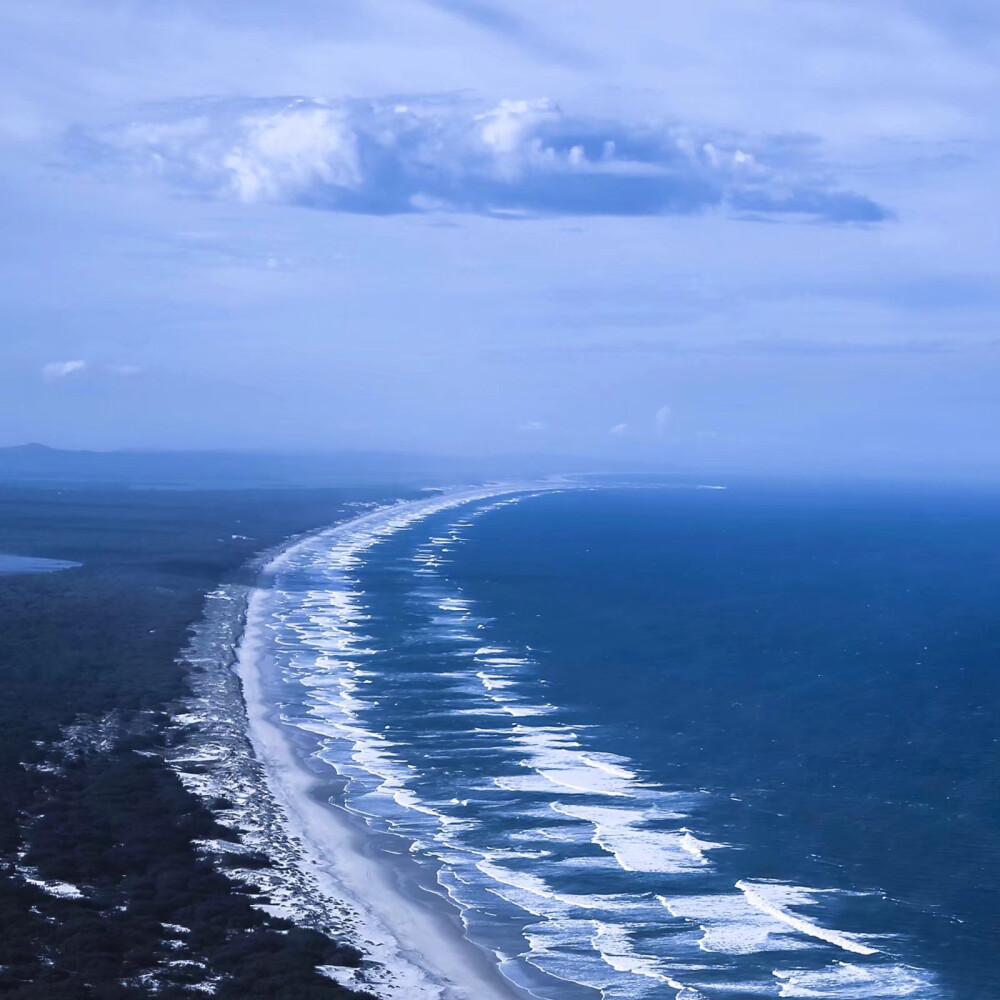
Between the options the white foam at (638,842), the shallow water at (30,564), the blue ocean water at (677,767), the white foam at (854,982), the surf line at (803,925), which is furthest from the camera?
the shallow water at (30,564)

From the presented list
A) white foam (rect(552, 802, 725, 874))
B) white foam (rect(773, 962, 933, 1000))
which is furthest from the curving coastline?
white foam (rect(773, 962, 933, 1000))

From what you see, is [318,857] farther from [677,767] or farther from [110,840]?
[677,767]

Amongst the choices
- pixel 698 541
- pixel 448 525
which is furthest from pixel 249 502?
pixel 698 541

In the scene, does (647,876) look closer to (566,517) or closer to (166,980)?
(166,980)

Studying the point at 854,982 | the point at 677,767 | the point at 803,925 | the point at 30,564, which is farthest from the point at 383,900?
the point at 30,564

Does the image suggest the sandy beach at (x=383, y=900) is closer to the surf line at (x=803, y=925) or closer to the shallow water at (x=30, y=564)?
the surf line at (x=803, y=925)

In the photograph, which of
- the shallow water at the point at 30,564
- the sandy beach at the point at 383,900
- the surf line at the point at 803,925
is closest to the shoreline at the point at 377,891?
the sandy beach at the point at 383,900
